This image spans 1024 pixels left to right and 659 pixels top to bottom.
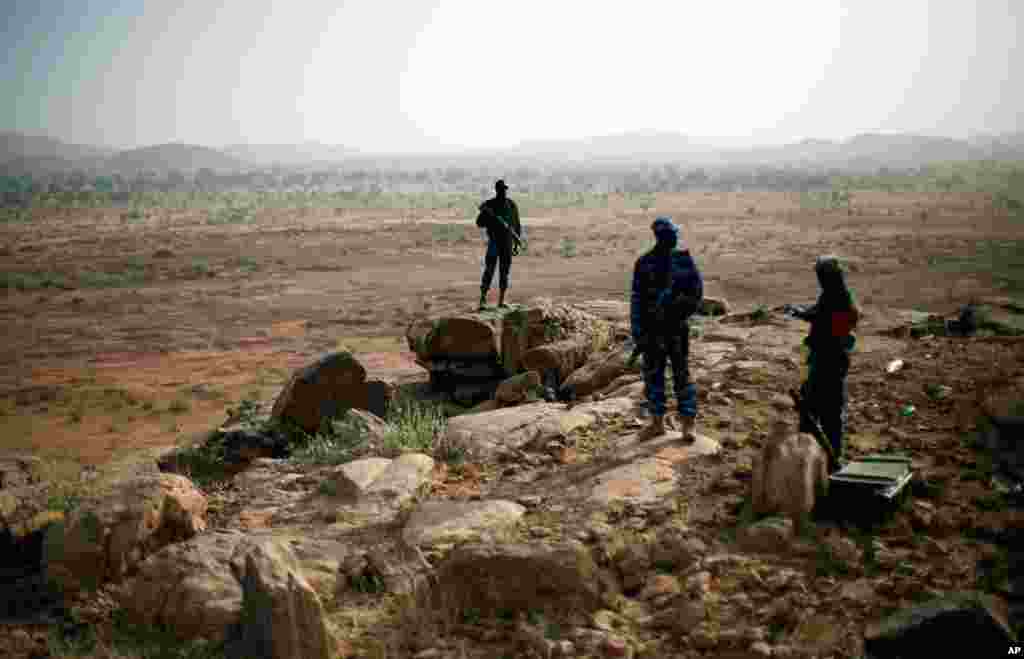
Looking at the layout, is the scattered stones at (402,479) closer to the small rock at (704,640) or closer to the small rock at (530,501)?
the small rock at (530,501)

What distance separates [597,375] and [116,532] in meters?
5.78

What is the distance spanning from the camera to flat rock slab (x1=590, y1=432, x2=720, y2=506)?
18.4ft

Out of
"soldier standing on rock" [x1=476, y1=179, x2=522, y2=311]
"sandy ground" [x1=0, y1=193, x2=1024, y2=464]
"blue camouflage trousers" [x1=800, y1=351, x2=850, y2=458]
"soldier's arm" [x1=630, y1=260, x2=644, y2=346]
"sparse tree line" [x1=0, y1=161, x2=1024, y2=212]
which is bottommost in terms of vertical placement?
"sandy ground" [x1=0, y1=193, x2=1024, y2=464]

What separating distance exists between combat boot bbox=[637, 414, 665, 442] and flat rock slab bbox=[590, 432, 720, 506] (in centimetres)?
6

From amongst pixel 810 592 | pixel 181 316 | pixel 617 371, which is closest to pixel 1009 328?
pixel 617 371

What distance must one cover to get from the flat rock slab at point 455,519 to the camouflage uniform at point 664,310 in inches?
64.3

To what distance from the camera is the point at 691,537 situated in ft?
16.2

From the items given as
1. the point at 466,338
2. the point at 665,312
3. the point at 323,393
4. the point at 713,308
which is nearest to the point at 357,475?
A: the point at 665,312

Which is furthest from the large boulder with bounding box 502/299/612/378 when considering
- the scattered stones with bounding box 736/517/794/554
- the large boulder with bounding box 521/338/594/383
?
the scattered stones with bounding box 736/517/794/554

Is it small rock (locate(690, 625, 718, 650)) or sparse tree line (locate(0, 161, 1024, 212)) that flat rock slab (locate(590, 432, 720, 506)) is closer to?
small rock (locate(690, 625, 718, 650))

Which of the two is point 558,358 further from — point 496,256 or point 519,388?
point 496,256

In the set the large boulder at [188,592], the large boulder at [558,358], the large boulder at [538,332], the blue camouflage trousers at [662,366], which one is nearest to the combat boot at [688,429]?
the blue camouflage trousers at [662,366]

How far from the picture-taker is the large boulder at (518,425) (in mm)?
7379

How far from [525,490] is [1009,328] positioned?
21.0ft
